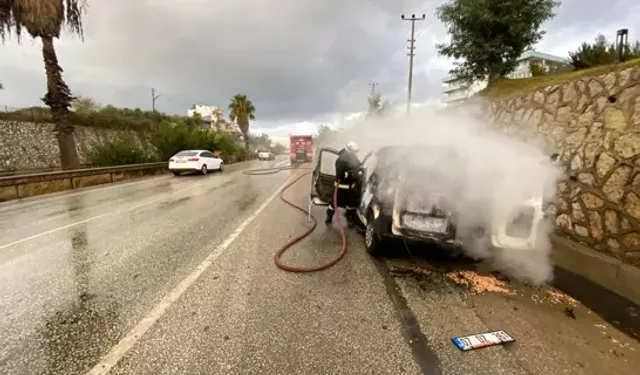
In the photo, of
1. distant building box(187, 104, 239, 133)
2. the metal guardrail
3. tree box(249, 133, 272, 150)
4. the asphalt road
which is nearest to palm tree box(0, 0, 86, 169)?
the metal guardrail

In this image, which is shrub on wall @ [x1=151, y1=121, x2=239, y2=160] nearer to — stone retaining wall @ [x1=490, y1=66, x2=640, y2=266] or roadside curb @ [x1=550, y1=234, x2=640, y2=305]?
stone retaining wall @ [x1=490, y1=66, x2=640, y2=266]

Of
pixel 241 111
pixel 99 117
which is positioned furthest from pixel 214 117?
pixel 99 117

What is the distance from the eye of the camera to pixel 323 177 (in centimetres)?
710

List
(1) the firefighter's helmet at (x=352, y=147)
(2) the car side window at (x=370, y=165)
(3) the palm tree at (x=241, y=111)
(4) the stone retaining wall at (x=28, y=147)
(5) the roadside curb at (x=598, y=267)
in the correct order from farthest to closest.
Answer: (3) the palm tree at (x=241, y=111), (4) the stone retaining wall at (x=28, y=147), (1) the firefighter's helmet at (x=352, y=147), (2) the car side window at (x=370, y=165), (5) the roadside curb at (x=598, y=267)

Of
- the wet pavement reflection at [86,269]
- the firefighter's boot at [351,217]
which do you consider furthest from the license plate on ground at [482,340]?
the firefighter's boot at [351,217]

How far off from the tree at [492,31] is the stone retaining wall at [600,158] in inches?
340

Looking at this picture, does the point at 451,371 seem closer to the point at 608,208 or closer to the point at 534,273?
the point at 534,273

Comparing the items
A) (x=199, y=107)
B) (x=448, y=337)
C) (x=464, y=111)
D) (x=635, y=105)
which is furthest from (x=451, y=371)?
(x=199, y=107)

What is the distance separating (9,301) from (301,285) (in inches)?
123

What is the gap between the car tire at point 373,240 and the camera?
4.66 meters

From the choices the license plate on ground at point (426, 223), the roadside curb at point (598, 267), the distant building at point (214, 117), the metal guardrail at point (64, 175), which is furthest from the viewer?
the distant building at point (214, 117)

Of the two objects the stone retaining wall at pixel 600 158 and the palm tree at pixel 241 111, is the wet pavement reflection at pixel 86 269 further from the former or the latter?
the palm tree at pixel 241 111

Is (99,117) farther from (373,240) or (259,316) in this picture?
(259,316)

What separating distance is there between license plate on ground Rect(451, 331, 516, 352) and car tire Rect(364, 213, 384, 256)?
6.23 ft
